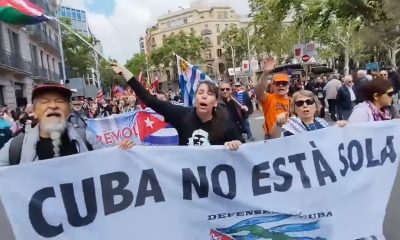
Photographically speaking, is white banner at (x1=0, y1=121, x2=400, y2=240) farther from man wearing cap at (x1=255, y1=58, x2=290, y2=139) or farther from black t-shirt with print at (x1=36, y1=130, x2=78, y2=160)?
man wearing cap at (x1=255, y1=58, x2=290, y2=139)

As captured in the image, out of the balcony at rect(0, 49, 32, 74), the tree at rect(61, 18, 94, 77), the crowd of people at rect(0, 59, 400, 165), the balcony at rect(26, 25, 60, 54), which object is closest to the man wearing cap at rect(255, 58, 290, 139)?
the crowd of people at rect(0, 59, 400, 165)

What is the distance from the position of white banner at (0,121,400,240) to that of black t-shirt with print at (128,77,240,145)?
0.86 ft

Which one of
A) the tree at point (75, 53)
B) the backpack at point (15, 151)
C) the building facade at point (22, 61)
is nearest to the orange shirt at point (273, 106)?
the backpack at point (15, 151)

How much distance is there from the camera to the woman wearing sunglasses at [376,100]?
4.45m

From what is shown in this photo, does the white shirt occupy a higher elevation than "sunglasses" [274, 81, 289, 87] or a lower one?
lower

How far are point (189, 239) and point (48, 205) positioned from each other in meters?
0.92

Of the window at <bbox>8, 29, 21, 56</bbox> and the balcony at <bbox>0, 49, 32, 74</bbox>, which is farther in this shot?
the window at <bbox>8, 29, 21, 56</bbox>

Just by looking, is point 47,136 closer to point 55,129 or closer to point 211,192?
point 55,129

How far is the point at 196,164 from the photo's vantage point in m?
3.54

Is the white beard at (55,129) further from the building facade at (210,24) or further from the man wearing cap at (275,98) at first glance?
the building facade at (210,24)

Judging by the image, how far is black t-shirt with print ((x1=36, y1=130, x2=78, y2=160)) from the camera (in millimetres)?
3344

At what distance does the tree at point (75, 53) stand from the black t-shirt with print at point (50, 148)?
56403 millimetres

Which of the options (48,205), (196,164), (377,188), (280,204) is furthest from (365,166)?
(48,205)

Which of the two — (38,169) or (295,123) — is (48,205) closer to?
(38,169)
